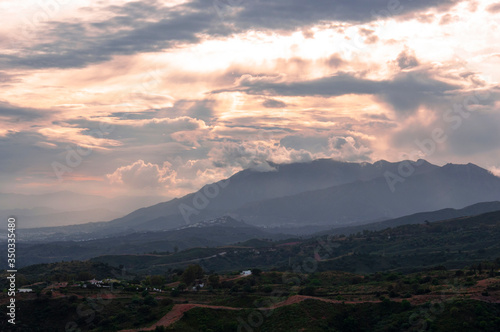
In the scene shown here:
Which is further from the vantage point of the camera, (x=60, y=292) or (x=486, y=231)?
(x=486, y=231)

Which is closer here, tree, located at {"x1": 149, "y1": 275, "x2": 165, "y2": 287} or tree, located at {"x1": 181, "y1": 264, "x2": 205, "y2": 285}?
tree, located at {"x1": 181, "y1": 264, "x2": 205, "y2": 285}

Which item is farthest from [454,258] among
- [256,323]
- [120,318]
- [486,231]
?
[120,318]

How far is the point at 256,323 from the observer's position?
78625 mm

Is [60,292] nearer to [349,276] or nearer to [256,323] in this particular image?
[256,323]

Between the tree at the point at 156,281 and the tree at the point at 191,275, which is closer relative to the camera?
the tree at the point at 191,275

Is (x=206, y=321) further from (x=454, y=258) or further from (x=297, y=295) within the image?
(x=454, y=258)

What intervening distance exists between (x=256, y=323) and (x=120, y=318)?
26136 mm

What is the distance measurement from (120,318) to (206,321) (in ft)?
59.1

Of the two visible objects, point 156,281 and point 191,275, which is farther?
point 156,281

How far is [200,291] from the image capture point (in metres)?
107

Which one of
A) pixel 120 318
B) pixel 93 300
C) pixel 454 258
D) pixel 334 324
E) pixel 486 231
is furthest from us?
pixel 486 231

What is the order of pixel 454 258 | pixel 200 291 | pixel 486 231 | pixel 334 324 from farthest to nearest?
pixel 486 231
pixel 454 258
pixel 200 291
pixel 334 324

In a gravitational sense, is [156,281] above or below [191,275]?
below

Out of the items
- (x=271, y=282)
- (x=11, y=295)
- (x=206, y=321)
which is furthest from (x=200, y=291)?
(x=11, y=295)
